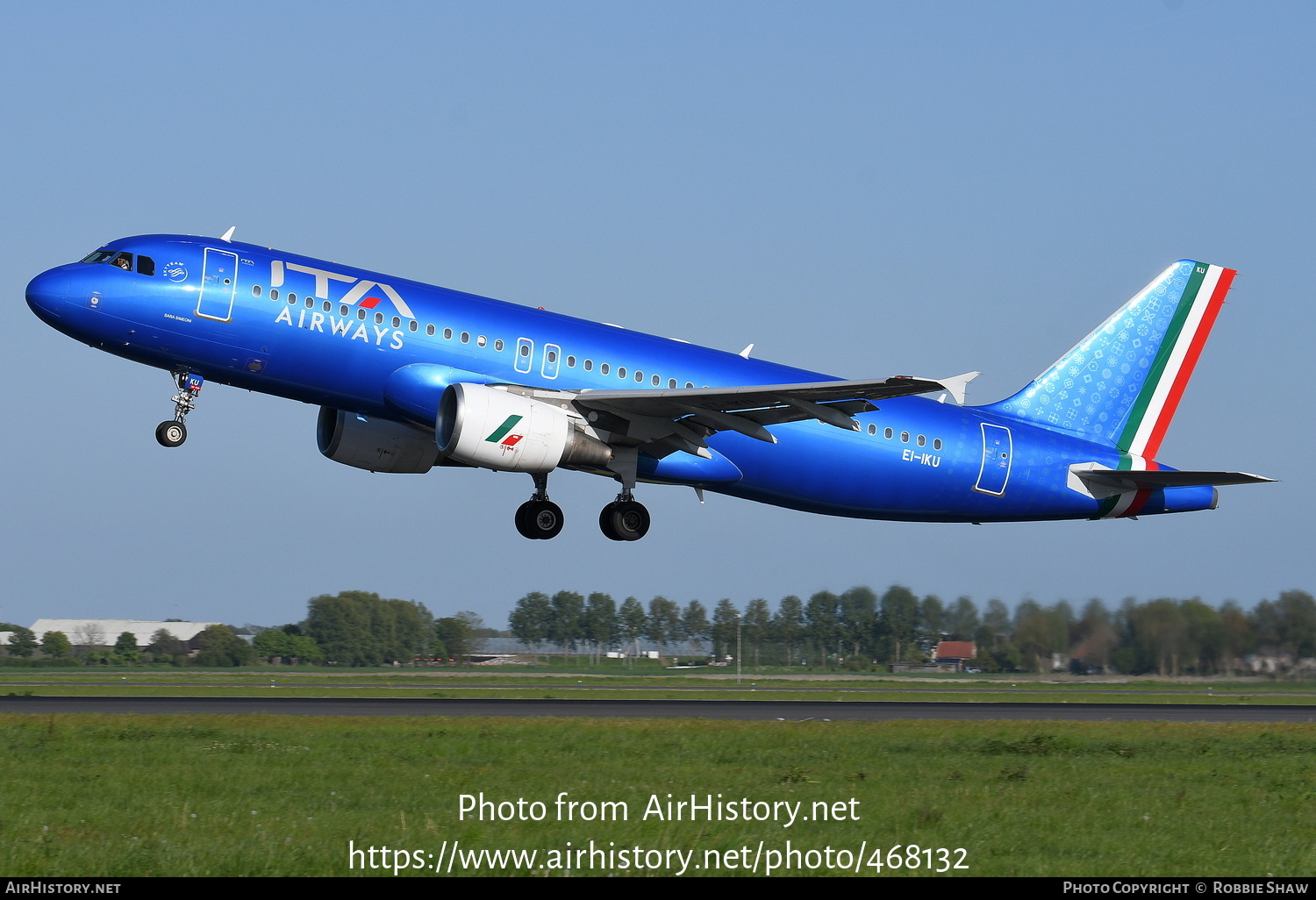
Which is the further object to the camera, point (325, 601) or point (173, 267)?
point (325, 601)

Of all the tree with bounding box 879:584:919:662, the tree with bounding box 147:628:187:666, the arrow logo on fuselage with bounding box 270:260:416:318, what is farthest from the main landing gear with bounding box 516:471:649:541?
the tree with bounding box 147:628:187:666

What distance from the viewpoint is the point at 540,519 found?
30.4 metres

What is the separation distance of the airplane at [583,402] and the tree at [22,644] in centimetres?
3600

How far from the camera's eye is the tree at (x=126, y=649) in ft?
201

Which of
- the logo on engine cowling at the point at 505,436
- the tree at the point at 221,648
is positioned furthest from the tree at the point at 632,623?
the logo on engine cowling at the point at 505,436

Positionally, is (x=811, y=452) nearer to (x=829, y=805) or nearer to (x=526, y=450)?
(x=526, y=450)

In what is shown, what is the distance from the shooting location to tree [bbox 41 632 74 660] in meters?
61.1

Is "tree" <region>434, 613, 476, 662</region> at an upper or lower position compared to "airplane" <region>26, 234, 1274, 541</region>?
lower

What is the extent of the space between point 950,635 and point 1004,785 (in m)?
33.5

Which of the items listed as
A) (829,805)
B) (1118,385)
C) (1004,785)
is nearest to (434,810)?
(829,805)

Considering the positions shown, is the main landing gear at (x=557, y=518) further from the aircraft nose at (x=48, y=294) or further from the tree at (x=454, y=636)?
the tree at (x=454, y=636)

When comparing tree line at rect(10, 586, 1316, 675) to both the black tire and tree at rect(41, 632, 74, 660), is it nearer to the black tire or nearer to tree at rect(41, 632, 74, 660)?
tree at rect(41, 632, 74, 660)

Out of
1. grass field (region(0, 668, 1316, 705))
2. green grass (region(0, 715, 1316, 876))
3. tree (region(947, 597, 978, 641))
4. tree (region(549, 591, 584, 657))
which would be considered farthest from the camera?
tree (region(549, 591, 584, 657))

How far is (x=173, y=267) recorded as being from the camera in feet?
86.8
